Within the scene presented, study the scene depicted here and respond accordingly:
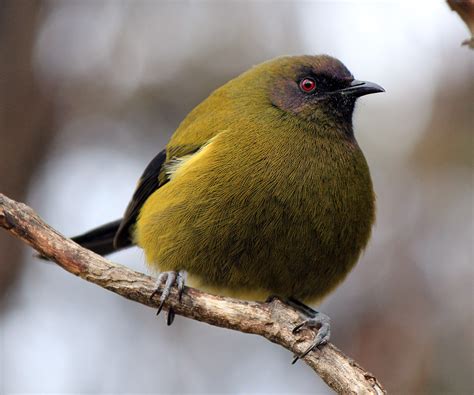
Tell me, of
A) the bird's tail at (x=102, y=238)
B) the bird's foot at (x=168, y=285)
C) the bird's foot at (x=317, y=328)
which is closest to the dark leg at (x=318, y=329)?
the bird's foot at (x=317, y=328)

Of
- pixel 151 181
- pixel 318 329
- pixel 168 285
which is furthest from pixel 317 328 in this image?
pixel 151 181

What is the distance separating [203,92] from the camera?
797cm

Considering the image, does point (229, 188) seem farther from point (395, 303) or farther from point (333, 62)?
point (395, 303)

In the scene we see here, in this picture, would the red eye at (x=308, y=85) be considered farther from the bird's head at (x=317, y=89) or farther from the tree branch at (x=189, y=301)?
the tree branch at (x=189, y=301)

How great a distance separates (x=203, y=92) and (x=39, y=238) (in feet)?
13.8

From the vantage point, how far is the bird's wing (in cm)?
501

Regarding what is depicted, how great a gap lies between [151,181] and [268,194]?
1085mm

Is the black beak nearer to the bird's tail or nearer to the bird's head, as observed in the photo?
Result: the bird's head

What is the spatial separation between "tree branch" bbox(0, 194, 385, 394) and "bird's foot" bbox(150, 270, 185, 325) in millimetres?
37

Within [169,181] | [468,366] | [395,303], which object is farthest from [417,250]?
[169,181]

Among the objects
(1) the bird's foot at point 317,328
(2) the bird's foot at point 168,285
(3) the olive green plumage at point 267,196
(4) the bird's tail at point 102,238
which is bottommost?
(4) the bird's tail at point 102,238

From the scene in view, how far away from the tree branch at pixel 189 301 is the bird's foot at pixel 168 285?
0.12 ft

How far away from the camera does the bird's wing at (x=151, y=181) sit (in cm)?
501

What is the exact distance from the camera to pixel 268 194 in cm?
445
